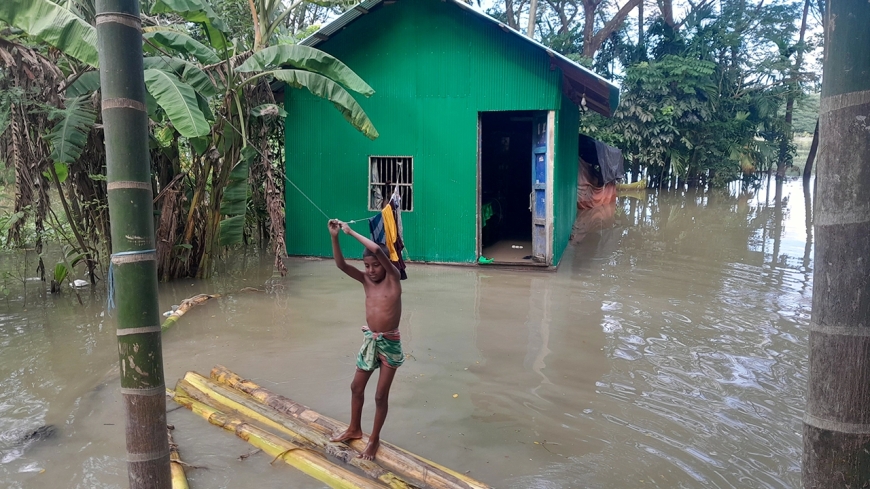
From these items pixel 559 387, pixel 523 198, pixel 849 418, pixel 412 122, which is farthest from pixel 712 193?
pixel 849 418

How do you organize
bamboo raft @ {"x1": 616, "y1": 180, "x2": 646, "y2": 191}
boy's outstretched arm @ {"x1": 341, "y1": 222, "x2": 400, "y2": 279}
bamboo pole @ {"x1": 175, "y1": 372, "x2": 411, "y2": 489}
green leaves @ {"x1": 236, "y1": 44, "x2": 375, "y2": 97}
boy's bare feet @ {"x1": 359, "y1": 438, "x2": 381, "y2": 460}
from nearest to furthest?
1. bamboo pole @ {"x1": 175, "y1": 372, "x2": 411, "y2": 489}
2. boy's bare feet @ {"x1": 359, "y1": 438, "x2": 381, "y2": 460}
3. boy's outstretched arm @ {"x1": 341, "y1": 222, "x2": 400, "y2": 279}
4. green leaves @ {"x1": 236, "y1": 44, "x2": 375, "y2": 97}
5. bamboo raft @ {"x1": 616, "y1": 180, "x2": 646, "y2": 191}

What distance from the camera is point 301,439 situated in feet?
13.2

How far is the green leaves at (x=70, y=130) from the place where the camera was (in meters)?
7.04

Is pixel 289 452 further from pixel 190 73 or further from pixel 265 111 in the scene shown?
pixel 265 111

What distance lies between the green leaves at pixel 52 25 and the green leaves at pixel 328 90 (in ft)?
9.68

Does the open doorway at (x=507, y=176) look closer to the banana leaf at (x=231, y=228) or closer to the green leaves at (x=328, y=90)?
the green leaves at (x=328, y=90)

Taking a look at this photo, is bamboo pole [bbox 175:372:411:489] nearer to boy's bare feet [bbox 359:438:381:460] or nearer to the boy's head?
boy's bare feet [bbox 359:438:381:460]

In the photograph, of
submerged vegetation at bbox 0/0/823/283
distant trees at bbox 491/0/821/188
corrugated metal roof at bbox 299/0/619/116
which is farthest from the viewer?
distant trees at bbox 491/0/821/188

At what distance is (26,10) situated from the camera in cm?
584

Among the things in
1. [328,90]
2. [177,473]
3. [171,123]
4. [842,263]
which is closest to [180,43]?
[171,123]

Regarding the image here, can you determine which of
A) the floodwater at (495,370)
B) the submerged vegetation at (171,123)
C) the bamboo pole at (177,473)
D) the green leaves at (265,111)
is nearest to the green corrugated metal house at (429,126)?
the submerged vegetation at (171,123)

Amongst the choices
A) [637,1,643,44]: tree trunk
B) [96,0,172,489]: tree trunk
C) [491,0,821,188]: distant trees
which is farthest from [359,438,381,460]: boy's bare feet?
[637,1,643,44]: tree trunk

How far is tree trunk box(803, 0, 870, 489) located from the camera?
4.91ft

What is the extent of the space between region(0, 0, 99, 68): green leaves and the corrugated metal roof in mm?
4997
